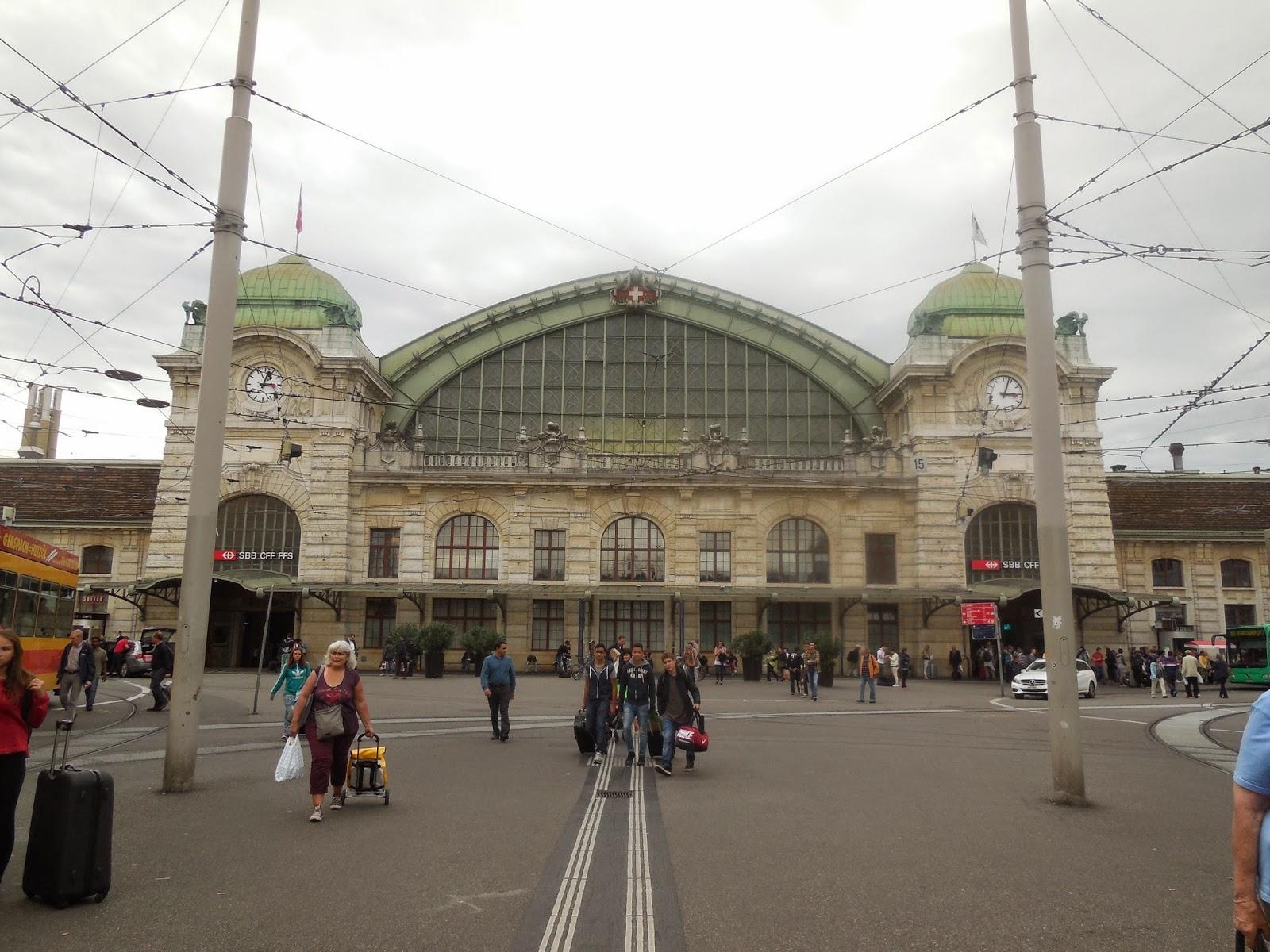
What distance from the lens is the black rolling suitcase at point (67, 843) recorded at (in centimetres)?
661

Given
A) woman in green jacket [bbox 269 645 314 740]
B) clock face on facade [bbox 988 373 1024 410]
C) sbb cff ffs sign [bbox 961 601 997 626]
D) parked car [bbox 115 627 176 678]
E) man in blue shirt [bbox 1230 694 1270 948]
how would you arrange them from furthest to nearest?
clock face on facade [bbox 988 373 1024 410]
parked car [bbox 115 627 176 678]
sbb cff ffs sign [bbox 961 601 997 626]
woman in green jacket [bbox 269 645 314 740]
man in blue shirt [bbox 1230 694 1270 948]

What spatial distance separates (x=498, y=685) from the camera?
16.1m

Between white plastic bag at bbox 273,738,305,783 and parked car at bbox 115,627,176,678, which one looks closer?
white plastic bag at bbox 273,738,305,783

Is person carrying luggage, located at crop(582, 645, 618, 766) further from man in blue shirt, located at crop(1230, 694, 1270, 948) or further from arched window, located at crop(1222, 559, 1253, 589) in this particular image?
arched window, located at crop(1222, 559, 1253, 589)

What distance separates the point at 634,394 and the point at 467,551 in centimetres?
1126

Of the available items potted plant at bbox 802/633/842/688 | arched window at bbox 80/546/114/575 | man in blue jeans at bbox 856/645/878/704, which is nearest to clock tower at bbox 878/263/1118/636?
potted plant at bbox 802/633/842/688

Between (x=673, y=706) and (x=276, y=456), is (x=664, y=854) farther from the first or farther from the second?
(x=276, y=456)

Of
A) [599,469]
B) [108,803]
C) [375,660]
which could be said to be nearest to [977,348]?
[599,469]

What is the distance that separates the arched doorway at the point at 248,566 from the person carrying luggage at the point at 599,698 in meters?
27.7

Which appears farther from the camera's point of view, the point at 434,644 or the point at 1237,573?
the point at 1237,573

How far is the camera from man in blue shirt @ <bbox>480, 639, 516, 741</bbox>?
1597cm

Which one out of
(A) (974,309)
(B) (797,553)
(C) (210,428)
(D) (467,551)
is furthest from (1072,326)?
(C) (210,428)

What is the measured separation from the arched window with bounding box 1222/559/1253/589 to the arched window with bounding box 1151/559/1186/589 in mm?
1878

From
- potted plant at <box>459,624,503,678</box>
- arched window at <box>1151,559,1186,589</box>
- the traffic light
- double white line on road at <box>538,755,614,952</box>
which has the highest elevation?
the traffic light
